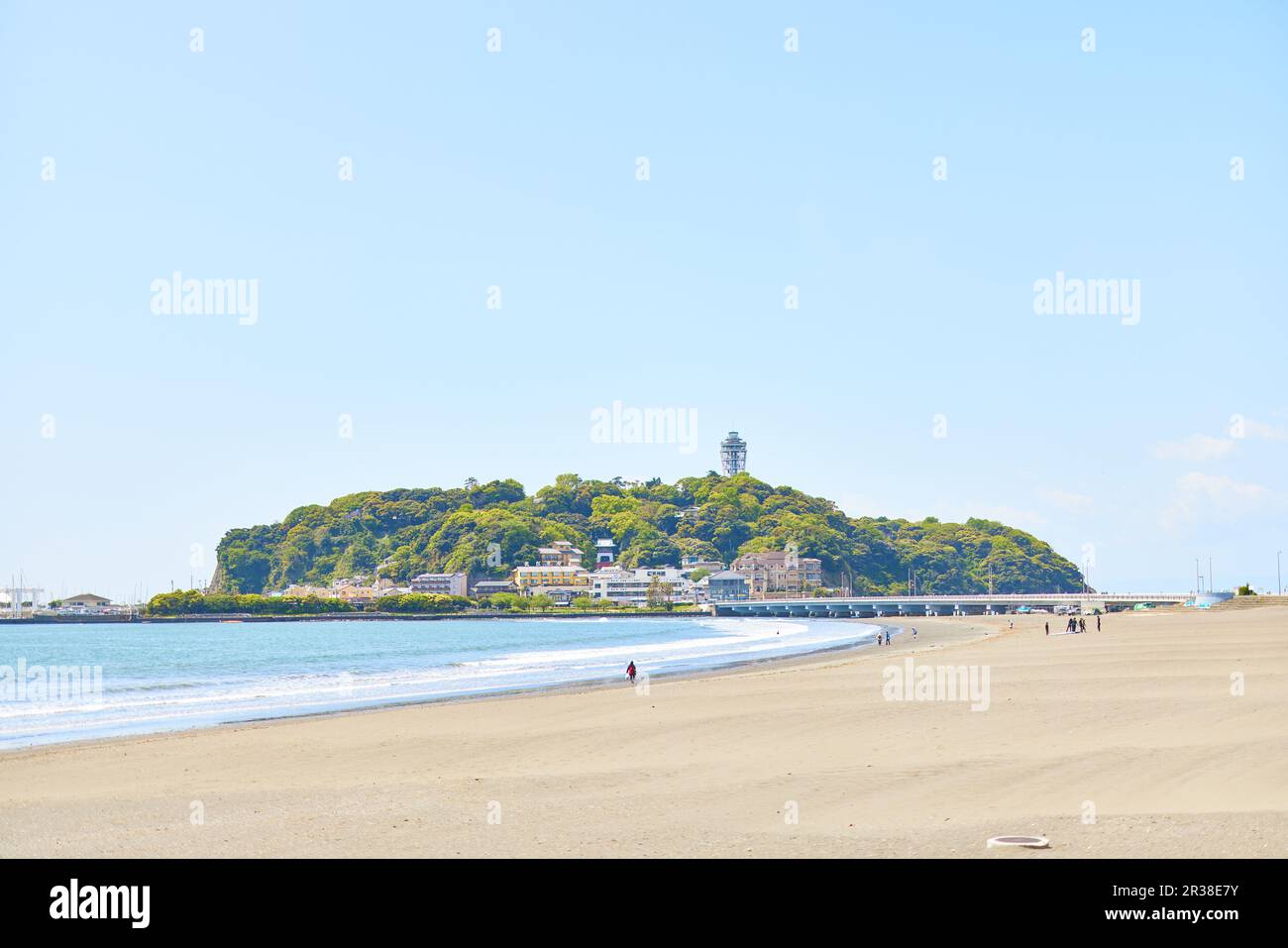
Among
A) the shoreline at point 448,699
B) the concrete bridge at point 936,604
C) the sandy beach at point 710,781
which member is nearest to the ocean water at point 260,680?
the shoreline at point 448,699

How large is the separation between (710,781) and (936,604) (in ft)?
519

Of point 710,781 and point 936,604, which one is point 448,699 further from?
point 936,604

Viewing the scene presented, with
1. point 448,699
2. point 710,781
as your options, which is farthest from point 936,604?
point 710,781

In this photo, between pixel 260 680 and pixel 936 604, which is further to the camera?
pixel 936 604

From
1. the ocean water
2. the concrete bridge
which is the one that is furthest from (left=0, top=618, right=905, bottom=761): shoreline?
the concrete bridge

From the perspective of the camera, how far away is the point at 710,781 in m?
14.5

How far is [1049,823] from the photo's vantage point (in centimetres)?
1079

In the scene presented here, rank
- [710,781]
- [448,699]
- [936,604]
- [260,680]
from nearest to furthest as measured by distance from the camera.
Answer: [710,781], [448,699], [260,680], [936,604]

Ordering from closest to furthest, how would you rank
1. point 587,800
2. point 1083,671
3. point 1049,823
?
point 1049,823 → point 587,800 → point 1083,671

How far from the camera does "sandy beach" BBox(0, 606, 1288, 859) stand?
35.2ft
